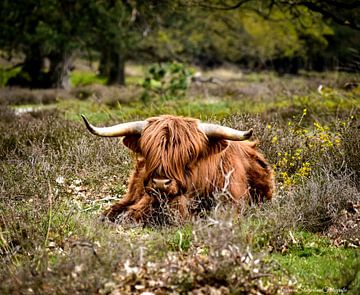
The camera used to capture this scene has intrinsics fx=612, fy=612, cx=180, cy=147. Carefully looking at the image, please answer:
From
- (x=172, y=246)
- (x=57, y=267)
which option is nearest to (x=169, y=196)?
(x=172, y=246)

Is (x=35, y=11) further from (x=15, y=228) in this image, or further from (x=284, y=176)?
(x=15, y=228)

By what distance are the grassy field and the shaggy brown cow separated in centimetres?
36

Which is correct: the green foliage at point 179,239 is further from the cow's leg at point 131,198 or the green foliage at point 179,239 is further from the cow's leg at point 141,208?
the cow's leg at point 131,198

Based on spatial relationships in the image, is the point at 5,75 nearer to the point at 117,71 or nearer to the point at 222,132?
the point at 117,71

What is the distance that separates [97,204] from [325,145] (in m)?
2.90

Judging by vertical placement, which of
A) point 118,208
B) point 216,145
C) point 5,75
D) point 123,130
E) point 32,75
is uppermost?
point 123,130

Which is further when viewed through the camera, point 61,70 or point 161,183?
point 61,70

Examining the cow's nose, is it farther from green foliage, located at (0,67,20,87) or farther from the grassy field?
green foliage, located at (0,67,20,87)

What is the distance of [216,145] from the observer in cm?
606

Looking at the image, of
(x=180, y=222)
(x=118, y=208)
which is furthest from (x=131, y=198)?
(x=180, y=222)

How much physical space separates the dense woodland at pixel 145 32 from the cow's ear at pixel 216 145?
7.61 m

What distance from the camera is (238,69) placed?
120 feet

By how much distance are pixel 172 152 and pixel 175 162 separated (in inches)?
3.8

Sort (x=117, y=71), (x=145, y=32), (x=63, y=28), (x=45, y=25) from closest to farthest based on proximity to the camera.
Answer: (x=45, y=25) → (x=63, y=28) → (x=145, y=32) → (x=117, y=71)
